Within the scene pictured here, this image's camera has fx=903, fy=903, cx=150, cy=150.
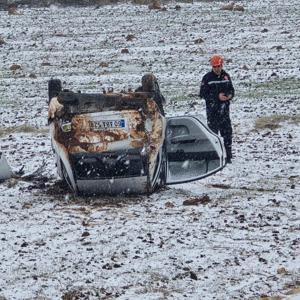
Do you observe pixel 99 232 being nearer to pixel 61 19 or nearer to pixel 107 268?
pixel 107 268

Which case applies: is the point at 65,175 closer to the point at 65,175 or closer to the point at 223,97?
the point at 65,175

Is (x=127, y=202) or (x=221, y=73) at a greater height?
(x=221, y=73)

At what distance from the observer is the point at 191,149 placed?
11516 millimetres

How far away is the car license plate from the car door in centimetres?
92

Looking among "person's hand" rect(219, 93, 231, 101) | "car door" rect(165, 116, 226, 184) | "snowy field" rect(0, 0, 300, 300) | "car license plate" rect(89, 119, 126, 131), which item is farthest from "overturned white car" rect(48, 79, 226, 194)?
"person's hand" rect(219, 93, 231, 101)

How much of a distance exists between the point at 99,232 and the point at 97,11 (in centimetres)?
2859

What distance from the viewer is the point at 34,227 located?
927 centimetres

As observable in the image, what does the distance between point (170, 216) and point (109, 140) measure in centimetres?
129

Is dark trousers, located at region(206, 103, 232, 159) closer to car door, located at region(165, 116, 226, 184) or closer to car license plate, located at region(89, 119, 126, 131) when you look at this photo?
car door, located at region(165, 116, 226, 184)

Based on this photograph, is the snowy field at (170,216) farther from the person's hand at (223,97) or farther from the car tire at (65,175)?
the person's hand at (223,97)

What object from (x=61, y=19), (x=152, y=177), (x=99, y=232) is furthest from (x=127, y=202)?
(x=61, y=19)

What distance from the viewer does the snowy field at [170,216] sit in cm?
755

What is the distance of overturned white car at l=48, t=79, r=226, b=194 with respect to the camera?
33.7 ft

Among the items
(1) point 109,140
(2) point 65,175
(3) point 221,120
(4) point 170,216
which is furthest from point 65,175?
(3) point 221,120
